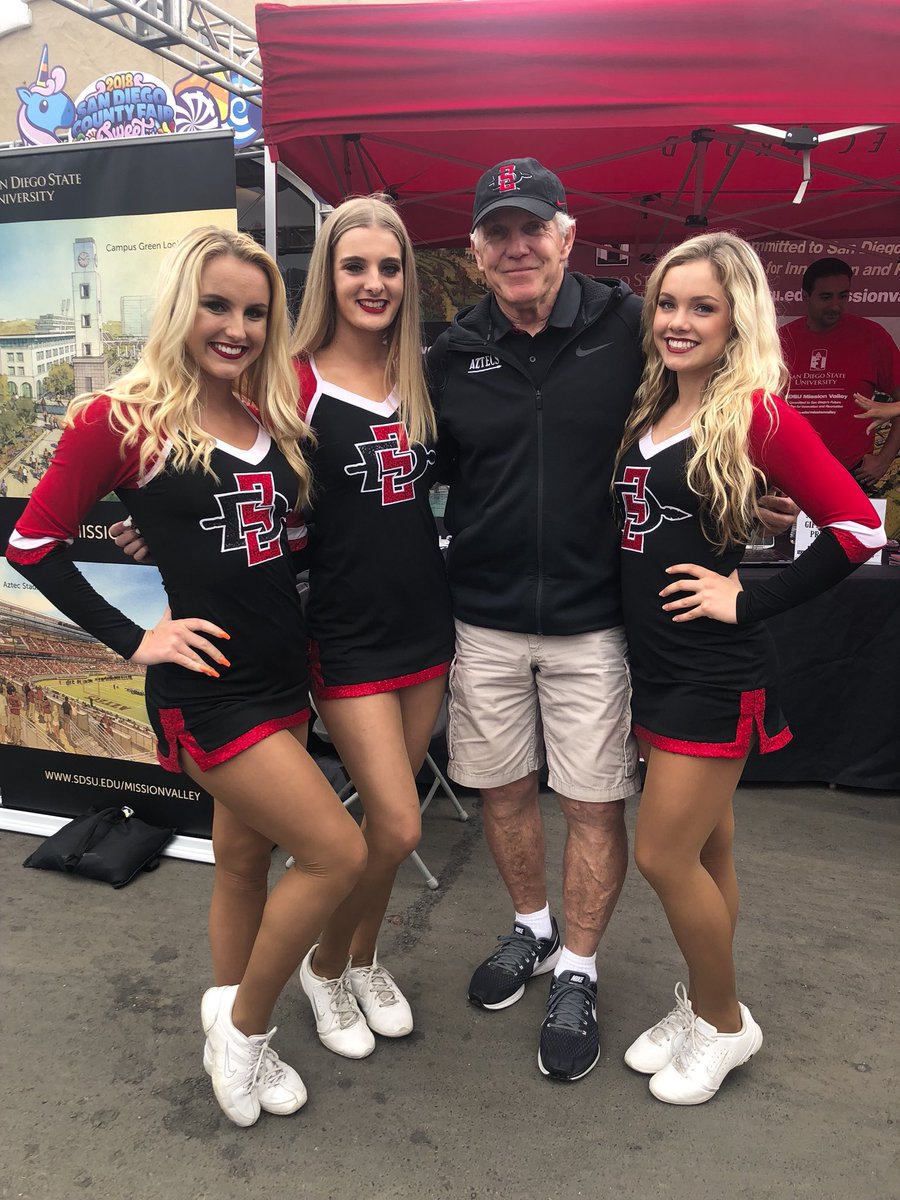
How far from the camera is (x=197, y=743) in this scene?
1.65 m

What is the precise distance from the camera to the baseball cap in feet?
6.01

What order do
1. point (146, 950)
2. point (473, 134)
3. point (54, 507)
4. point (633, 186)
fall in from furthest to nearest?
point (633, 186), point (473, 134), point (146, 950), point (54, 507)

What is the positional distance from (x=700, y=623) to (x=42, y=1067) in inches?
69.5

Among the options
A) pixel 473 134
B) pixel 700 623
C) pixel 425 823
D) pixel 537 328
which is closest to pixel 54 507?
pixel 537 328

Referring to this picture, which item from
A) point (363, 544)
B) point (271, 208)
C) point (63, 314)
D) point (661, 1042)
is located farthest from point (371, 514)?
point (63, 314)

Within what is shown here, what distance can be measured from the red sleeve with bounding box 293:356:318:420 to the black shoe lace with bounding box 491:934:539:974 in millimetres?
1464

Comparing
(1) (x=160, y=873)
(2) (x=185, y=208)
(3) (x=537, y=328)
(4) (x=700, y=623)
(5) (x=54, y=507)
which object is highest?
(2) (x=185, y=208)

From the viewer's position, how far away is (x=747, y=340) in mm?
1688

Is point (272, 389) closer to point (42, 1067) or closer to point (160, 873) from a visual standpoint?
point (42, 1067)

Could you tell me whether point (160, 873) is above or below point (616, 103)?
below

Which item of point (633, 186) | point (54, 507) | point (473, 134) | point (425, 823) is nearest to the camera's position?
point (54, 507)

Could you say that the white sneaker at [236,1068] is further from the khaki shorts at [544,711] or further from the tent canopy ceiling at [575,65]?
the tent canopy ceiling at [575,65]

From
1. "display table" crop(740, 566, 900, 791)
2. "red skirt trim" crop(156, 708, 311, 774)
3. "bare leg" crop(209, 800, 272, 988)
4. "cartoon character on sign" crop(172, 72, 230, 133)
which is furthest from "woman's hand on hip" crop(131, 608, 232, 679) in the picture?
"cartoon character on sign" crop(172, 72, 230, 133)

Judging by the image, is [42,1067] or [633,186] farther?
[633,186]
